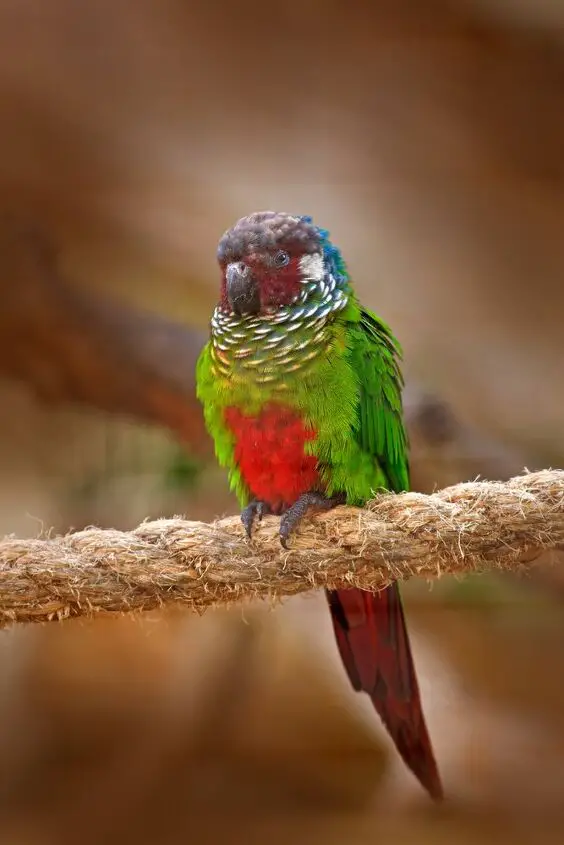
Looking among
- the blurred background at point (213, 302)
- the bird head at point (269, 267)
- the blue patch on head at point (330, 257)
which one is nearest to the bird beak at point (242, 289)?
the bird head at point (269, 267)

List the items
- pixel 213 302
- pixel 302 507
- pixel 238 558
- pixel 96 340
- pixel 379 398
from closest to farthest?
pixel 238 558 → pixel 302 507 → pixel 379 398 → pixel 96 340 → pixel 213 302

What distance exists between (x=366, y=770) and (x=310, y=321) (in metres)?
2.18

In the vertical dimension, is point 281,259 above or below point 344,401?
above

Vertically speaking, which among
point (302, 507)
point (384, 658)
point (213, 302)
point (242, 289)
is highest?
point (213, 302)

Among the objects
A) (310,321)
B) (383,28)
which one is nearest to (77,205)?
(383,28)

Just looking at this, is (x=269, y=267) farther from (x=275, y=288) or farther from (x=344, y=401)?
(x=344, y=401)

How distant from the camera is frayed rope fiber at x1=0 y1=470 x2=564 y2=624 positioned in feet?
4.77

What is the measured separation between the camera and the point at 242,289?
5.95 feet

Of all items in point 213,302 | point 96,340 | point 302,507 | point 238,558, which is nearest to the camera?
point 238,558

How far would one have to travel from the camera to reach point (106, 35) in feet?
9.90

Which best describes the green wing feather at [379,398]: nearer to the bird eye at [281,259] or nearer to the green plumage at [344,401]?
the green plumage at [344,401]

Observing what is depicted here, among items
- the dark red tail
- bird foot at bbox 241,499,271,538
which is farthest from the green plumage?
the dark red tail

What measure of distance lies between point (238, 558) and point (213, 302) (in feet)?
6.75

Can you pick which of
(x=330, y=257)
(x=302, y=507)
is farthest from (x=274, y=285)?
(x=302, y=507)
